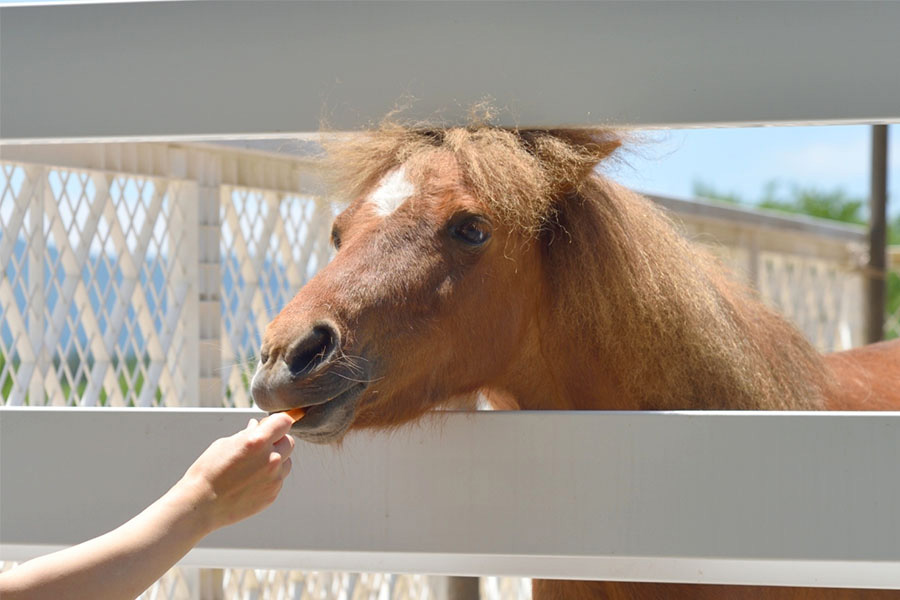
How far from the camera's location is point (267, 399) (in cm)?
149

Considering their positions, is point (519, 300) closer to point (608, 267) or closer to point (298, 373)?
point (608, 267)

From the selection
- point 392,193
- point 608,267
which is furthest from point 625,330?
point 392,193

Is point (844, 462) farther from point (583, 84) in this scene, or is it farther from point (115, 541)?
point (115, 541)

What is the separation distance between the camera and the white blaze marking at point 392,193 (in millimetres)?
1826

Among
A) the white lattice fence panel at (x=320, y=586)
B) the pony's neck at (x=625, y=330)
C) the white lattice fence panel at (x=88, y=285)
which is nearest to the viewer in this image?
the pony's neck at (x=625, y=330)

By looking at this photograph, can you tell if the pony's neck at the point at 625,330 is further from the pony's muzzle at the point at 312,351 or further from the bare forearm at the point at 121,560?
the bare forearm at the point at 121,560

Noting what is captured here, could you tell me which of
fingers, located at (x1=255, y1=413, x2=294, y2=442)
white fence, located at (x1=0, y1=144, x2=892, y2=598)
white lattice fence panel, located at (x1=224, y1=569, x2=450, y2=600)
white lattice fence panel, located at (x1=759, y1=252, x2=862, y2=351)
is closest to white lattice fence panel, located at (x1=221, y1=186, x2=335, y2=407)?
white fence, located at (x1=0, y1=144, x2=892, y2=598)

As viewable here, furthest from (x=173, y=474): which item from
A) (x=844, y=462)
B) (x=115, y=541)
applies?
(x=844, y=462)

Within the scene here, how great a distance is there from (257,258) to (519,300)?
2.42 meters

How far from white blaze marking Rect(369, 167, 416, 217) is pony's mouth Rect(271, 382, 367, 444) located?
16.2 inches

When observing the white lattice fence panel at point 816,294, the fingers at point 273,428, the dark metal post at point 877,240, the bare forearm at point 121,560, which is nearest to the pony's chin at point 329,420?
the fingers at point 273,428

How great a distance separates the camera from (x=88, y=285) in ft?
11.4

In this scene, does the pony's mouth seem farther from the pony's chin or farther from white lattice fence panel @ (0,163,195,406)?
white lattice fence panel @ (0,163,195,406)

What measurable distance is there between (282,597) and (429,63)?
297 centimetres
